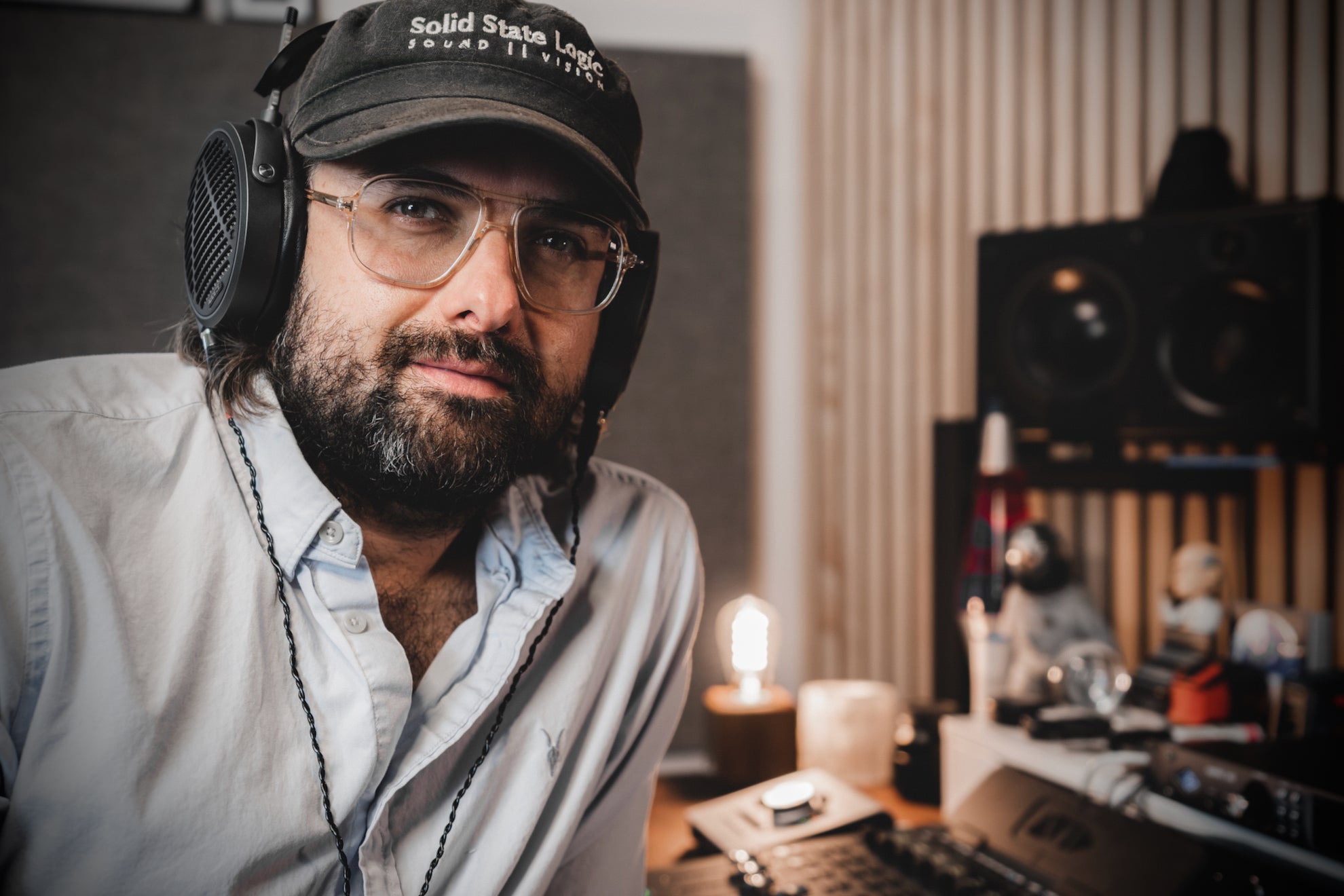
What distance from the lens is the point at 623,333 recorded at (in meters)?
0.93

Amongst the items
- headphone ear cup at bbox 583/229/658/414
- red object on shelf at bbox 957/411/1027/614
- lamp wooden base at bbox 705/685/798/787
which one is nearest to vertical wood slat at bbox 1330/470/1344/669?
red object on shelf at bbox 957/411/1027/614

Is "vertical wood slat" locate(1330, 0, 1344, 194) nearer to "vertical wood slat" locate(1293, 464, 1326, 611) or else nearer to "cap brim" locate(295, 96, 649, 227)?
"vertical wood slat" locate(1293, 464, 1326, 611)

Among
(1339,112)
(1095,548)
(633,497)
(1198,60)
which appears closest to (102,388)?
(633,497)

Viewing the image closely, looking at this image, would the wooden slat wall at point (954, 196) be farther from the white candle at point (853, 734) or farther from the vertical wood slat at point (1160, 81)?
the white candle at point (853, 734)

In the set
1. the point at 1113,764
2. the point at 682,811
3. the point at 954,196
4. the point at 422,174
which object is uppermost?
the point at 954,196

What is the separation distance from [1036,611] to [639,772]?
85 centimetres

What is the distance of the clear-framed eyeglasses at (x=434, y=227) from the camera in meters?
0.75

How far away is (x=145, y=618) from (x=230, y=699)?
0.29ft

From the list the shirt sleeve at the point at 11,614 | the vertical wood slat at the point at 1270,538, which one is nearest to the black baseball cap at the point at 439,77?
the shirt sleeve at the point at 11,614

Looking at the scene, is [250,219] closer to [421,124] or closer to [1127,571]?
[421,124]

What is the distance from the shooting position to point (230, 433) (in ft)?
2.45

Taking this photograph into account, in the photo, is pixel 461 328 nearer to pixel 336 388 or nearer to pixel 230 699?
pixel 336 388

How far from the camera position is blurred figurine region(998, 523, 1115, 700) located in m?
1.45

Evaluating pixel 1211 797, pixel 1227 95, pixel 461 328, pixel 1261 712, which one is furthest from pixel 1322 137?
pixel 461 328
